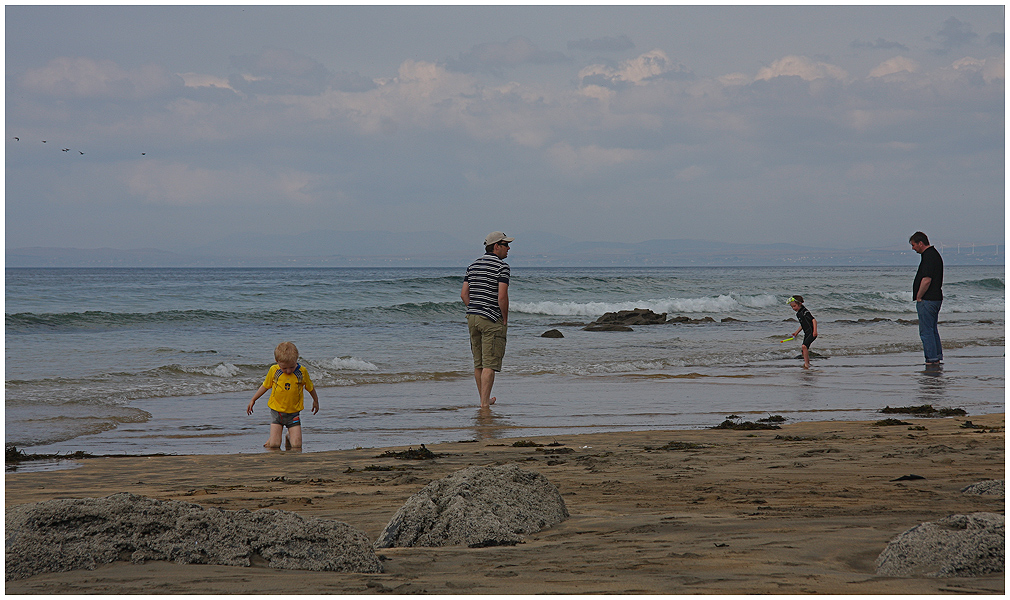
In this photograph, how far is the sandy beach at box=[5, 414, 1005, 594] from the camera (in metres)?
2.46

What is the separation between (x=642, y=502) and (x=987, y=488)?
5.49 ft

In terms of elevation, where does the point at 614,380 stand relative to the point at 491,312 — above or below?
below

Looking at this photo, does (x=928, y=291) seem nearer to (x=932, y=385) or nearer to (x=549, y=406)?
(x=932, y=385)

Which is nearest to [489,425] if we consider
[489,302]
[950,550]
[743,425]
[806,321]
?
[489,302]

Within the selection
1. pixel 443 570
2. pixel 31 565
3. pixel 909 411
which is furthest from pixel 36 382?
pixel 909 411

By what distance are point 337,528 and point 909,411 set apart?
21.8 ft

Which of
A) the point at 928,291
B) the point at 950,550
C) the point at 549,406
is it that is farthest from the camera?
the point at 928,291

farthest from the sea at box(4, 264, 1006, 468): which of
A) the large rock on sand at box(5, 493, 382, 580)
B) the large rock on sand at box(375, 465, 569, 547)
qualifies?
the large rock on sand at box(5, 493, 382, 580)

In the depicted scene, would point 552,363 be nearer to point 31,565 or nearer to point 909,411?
point 909,411

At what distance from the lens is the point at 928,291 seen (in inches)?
447

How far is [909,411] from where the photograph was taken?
7617 mm

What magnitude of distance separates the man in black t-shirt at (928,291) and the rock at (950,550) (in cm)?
962

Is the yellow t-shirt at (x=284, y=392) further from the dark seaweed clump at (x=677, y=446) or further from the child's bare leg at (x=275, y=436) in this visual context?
the dark seaweed clump at (x=677, y=446)

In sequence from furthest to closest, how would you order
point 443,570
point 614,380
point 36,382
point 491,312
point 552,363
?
point 552,363, point 614,380, point 36,382, point 491,312, point 443,570
